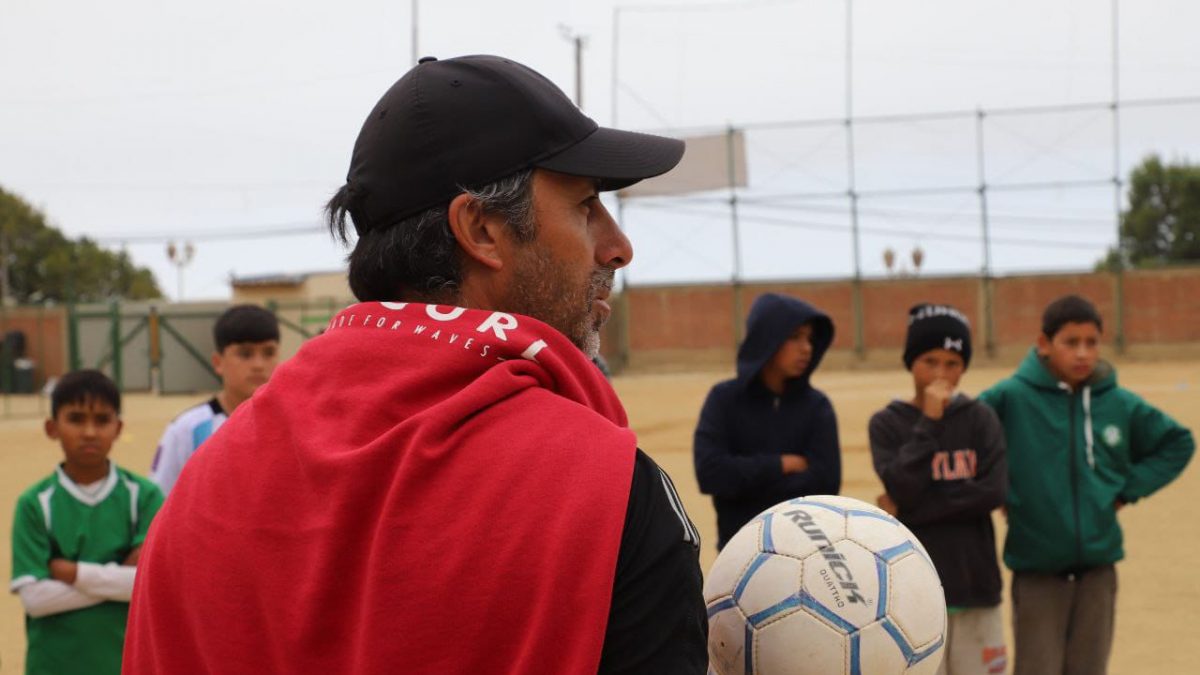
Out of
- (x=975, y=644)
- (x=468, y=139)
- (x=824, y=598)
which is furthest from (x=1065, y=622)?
(x=468, y=139)

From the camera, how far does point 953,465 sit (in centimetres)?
501

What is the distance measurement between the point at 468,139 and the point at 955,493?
386 cm

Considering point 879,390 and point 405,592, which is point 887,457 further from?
point 879,390

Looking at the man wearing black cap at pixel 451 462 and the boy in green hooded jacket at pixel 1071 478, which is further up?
the man wearing black cap at pixel 451 462

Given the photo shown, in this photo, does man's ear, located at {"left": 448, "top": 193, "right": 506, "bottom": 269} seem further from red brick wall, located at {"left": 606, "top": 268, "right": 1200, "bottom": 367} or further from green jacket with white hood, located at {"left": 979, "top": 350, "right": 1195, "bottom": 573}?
red brick wall, located at {"left": 606, "top": 268, "right": 1200, "bottom": 367}

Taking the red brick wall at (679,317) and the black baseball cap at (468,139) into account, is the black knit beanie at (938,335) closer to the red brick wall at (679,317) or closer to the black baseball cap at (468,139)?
the black baseball cap at (468,139)

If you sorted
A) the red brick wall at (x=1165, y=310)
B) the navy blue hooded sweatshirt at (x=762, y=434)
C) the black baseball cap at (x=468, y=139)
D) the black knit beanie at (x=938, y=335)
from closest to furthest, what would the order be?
the black baseball cap at (x=468, y=139)
the navy blue hooded sweatshirt at (x=762, y=434)
the black knit beanie at (x=938, y=335)
the red brick wall at (x=1165, y=310)

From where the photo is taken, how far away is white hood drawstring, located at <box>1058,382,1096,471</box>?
527 cm

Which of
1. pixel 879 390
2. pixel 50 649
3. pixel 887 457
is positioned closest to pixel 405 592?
pixel 50 649

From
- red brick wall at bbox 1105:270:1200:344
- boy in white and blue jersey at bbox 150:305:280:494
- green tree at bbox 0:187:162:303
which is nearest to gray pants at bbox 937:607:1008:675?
boy in white and blue jersey at bbox 150:305:280:494

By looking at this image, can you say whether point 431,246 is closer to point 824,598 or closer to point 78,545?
point 824,598

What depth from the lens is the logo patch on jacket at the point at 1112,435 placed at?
5.34 metres

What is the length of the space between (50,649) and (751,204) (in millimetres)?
30784

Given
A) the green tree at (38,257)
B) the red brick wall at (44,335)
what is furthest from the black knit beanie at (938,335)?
the green tree at (38,257)
